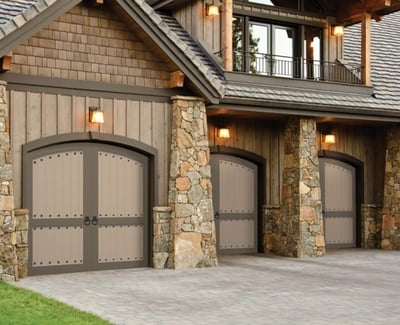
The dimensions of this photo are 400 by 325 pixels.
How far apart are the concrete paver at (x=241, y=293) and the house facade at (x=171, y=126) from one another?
884mm

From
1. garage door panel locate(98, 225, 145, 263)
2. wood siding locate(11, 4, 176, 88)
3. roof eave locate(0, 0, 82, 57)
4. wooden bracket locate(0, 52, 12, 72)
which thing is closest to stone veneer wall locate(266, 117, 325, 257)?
wood siding locate(11, 4, 176, 88)

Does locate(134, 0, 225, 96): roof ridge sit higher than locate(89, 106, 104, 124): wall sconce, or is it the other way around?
locate(134, 0, 225, 96): roof ridge

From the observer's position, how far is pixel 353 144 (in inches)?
750

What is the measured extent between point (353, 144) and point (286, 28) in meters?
3.79

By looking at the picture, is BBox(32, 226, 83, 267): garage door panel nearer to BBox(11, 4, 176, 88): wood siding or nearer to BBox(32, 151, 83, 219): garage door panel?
BBox(32, 151, 83, 219): garage door panel

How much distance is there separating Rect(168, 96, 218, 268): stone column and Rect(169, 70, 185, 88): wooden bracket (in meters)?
0.26

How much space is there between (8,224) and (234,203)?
6605mm

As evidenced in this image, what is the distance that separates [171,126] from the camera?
1428cm

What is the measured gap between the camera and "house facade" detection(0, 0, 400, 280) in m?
12.8

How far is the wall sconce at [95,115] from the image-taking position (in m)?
13.2

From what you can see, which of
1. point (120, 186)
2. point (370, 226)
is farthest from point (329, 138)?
point (120, 186)

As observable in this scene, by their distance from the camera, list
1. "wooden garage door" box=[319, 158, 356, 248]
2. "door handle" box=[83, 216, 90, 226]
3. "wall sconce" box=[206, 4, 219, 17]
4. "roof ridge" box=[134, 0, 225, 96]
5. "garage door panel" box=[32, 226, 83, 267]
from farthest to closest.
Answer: "wooden garage door" box=[319, 158, 356, 248] < "wall sconce" box=[206, 4, 219, 17] < "door handle" box=[83, 216, 90, 226] < "roof ridge" box=[134, 0, 225, 96] < "garage door panel" box=[32, 226, 83, 267]

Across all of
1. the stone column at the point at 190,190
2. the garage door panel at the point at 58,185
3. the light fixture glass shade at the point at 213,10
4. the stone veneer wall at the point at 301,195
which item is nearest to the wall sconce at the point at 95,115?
the garage door panel at the point at 58,185

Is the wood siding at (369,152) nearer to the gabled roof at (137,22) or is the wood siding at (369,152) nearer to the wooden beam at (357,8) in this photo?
the wooden beam at (357,8)
